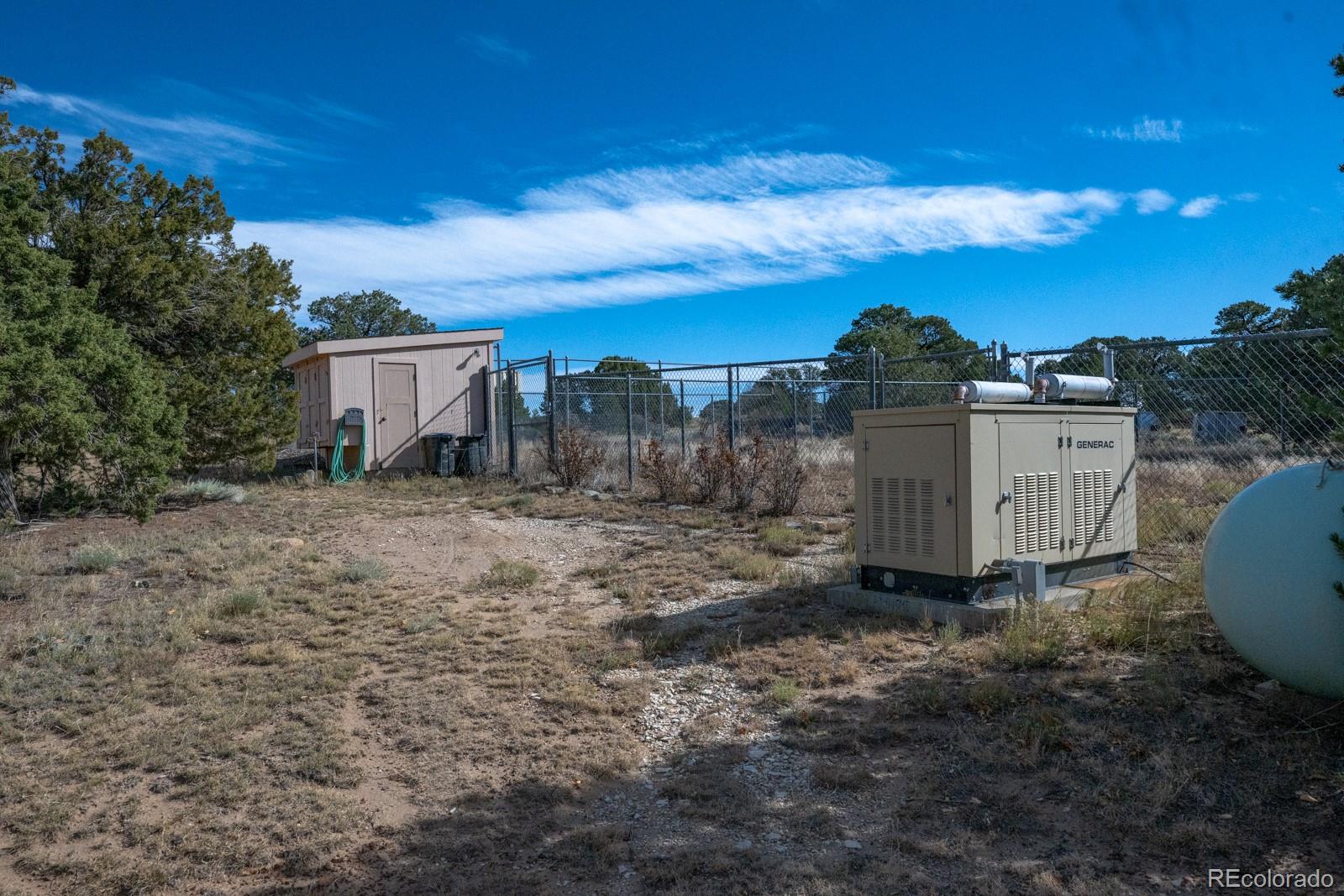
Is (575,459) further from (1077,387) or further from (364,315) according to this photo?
(364,315)

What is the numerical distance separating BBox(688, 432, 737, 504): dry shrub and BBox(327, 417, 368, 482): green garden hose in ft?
24.8

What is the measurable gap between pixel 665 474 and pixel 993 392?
744 cm

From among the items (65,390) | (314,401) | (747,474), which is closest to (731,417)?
(747,474)

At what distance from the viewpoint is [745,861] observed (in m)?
3.45

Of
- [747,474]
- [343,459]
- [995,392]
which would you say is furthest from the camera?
[343,459]

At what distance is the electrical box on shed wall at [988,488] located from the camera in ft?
20.6

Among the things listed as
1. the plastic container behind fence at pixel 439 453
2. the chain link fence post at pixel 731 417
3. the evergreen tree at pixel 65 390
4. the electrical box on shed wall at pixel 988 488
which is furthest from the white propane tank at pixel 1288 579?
the plastic container behind fence at pixel 439 453

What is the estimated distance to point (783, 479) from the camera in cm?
1207

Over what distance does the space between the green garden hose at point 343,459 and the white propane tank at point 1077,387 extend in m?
13.7

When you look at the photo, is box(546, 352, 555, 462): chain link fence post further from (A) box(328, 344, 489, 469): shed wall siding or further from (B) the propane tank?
(B) the propane tank

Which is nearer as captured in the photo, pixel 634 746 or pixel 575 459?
pixel 634 746

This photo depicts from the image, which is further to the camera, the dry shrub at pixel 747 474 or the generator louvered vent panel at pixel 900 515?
the dry shrub at pixel 747 474

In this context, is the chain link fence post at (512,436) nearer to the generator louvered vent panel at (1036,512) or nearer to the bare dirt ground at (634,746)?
the bare dirt ground at (634,746)

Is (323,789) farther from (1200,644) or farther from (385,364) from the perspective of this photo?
(385,364)
